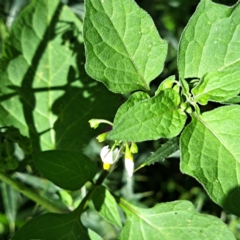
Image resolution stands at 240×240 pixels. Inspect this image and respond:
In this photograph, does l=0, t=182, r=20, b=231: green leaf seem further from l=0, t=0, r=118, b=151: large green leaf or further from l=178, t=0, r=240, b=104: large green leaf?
l=178, t=0, r=240, b=104: large green leaf

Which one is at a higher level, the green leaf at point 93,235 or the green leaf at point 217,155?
the green leaf at point 217,155

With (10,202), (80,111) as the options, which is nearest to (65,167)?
(80,111)

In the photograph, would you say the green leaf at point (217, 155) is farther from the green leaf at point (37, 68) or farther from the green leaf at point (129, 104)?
the green leaf at point (37, 68)

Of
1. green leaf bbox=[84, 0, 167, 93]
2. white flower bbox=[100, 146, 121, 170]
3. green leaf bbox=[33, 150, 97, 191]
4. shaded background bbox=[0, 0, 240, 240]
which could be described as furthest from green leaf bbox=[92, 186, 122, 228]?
shaded background bbox=[0, 0, 240, 240]

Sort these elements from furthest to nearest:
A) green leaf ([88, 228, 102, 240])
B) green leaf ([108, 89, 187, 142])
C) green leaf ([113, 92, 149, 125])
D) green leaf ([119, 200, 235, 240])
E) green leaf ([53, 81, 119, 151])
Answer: green leaf ([53, 81, 119, 151])
green leaf ([88, 228, 102, 240])
green leaf ([119, 200, 235, 240])
green leaf ([113, 92, 149, 125])
green leaf ([108, 89, 187, 142])

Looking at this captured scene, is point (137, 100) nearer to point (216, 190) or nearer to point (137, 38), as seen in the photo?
point (137, 38)

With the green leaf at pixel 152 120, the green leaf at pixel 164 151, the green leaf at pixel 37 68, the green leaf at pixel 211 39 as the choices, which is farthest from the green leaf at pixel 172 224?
the green leaf at pixel 37 68

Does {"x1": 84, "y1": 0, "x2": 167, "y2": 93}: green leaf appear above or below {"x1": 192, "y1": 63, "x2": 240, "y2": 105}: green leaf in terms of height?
above
